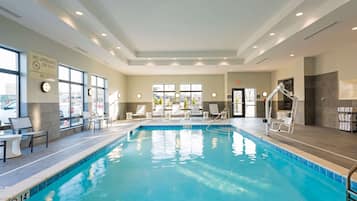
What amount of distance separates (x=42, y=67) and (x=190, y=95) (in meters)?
9.97

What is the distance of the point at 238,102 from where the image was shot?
46.3 ft

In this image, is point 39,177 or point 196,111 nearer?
point 39,177

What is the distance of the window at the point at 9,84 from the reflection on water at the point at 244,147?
5.29m

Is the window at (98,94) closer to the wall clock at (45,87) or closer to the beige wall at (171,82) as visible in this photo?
the wall clock at (45,87)

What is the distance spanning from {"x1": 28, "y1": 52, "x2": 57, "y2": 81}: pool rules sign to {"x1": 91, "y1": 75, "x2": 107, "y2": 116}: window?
302 centimetres

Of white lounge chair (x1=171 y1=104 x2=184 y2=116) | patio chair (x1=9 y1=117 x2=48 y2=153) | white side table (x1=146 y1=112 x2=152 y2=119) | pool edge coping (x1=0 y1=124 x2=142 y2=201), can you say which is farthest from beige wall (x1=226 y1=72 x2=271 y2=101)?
patio chair (x1=9 y1=117 x2=48 y2=153)

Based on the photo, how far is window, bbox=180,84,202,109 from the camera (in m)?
15.0

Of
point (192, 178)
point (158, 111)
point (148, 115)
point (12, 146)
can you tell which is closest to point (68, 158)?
point (12, 146)

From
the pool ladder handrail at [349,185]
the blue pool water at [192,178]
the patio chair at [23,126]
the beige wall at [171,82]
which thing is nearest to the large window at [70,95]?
the patio chair at [23,126]

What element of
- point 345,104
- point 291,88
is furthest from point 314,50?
point 291,88

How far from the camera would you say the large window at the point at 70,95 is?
297 inches

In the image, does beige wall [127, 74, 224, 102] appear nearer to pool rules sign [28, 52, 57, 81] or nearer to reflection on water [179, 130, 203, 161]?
reflection on water [179, 130, 203, 161]

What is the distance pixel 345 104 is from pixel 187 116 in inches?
303

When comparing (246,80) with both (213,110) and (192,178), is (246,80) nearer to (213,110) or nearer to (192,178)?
(213,110)
